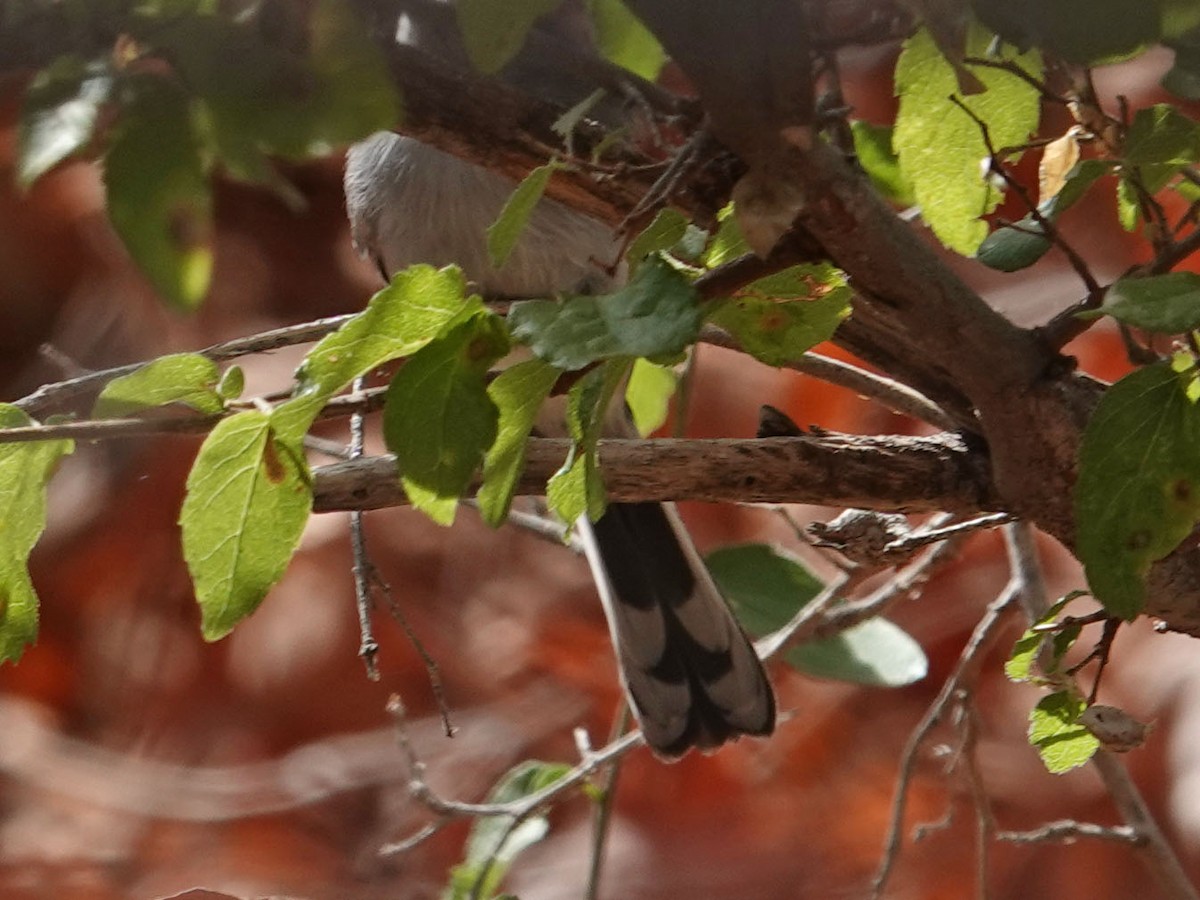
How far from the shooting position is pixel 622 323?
0.41 m

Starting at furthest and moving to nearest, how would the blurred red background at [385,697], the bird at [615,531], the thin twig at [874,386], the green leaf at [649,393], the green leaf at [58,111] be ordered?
the blurred red background at [385,697] → the bird at [615,531] → the green leaf at [649,393] → the thin twig at [874,386] → the green leaf at [58,111]

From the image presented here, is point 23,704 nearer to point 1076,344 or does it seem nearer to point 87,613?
point 87,613

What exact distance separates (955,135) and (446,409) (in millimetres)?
280

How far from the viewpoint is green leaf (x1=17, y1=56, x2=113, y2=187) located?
28 centimetres

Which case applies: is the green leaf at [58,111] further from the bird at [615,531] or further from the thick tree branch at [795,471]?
the bird at [615,531]

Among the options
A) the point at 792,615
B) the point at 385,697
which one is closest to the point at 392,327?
the point at 792,615

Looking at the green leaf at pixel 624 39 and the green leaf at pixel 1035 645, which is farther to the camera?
the green leaf at pixel 1035 645

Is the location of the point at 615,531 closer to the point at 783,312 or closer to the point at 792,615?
the point at 792,615

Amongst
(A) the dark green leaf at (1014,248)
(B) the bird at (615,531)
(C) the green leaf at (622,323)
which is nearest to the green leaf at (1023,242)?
(A) the dark green leaf at (1014,248)

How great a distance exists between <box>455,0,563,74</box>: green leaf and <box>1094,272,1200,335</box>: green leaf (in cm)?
20

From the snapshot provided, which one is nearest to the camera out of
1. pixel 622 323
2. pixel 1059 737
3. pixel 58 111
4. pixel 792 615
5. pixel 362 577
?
pixel 58 111

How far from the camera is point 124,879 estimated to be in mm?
1978

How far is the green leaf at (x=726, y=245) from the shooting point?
0.48 meters

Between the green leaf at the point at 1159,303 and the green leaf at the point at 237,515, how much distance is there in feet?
0.91
